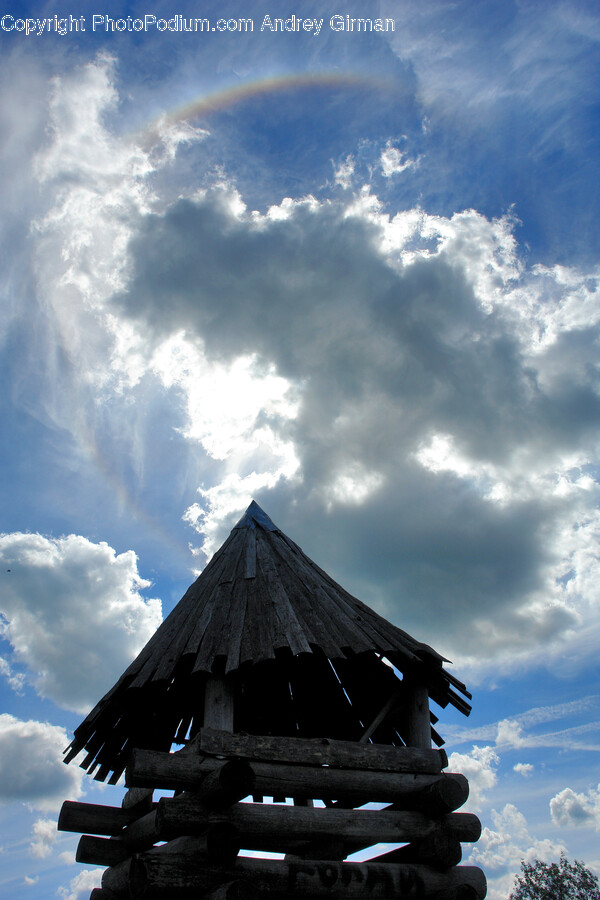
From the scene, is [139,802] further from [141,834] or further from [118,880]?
[118,880]

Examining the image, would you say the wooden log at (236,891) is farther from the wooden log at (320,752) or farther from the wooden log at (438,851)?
the wooden log at (438,851)

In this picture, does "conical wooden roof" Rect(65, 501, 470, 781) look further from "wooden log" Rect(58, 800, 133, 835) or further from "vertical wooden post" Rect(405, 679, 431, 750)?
"wooden log" Rect(58, 800, 133, 835)

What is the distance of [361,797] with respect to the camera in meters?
6.83

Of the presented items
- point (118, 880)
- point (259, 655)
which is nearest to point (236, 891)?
point (259, 655)

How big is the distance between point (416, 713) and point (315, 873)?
2238 millimetres

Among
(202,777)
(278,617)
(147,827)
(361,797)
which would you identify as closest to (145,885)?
(202,777)

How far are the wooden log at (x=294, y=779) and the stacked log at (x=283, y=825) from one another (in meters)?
0.01

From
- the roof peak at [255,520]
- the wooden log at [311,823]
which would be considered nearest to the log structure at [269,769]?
the wooden log at [311,823]

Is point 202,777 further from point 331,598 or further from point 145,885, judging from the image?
point 331,598

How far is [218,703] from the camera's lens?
22.0 feet

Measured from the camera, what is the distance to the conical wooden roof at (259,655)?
278 inches

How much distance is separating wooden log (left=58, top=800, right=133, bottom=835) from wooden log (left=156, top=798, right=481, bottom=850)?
1.91 m

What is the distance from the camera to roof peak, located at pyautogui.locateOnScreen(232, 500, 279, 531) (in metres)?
10.1

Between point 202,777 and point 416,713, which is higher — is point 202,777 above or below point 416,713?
below
